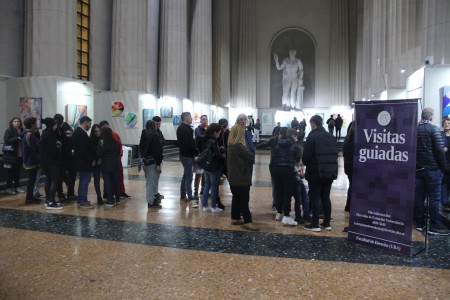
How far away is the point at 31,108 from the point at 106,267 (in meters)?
8.83

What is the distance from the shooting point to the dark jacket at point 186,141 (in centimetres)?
743

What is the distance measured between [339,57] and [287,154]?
27603 millimetres

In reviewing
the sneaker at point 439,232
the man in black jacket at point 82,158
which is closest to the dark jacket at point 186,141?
the man in black jacket at point 82,158

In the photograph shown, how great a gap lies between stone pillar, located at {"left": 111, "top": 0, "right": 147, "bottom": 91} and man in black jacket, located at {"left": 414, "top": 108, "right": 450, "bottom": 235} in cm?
1217

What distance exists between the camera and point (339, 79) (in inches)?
1230

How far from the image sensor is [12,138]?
328 inches

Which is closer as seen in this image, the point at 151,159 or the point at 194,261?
the point at 194,261

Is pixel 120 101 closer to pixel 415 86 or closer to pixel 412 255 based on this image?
pixel 415 86

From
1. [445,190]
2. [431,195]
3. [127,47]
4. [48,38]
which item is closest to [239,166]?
[431,195]

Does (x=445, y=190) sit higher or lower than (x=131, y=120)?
lower

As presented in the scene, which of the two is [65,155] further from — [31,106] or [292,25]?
[292,25]

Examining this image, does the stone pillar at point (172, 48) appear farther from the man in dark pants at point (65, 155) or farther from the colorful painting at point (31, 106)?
the man in dark pants at point (65, 155)

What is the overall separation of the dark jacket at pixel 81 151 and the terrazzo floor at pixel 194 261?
1.01 meters

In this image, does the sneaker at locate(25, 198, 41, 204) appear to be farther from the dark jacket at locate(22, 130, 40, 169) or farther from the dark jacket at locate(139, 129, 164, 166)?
the dark jacket at locate(139, 129, 164, 166)
